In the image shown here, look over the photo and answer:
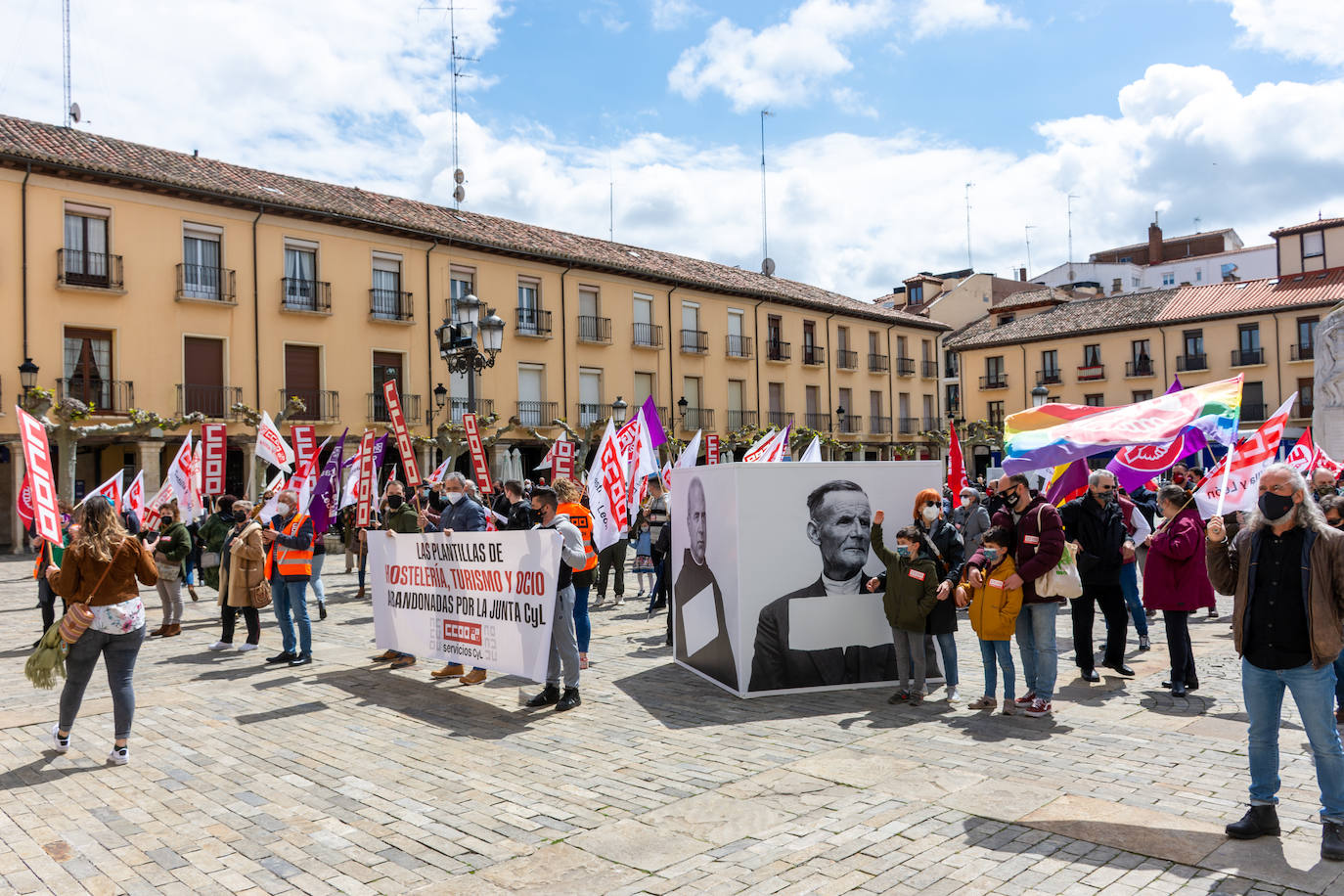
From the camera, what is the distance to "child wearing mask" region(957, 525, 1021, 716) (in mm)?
6793

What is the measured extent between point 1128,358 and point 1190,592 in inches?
1722

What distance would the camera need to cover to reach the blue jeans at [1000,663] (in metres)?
6.84

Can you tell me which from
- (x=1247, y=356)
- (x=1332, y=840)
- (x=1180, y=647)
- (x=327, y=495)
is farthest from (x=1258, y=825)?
(x=1247, y=356)

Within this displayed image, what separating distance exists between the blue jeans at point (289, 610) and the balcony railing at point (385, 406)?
20302mm

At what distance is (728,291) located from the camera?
1528 inches

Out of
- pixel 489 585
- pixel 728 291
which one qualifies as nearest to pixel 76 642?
pixel 489 585

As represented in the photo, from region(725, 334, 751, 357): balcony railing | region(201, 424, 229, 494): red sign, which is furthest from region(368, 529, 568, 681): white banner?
region(725, 334, 751, 357): balcony railing

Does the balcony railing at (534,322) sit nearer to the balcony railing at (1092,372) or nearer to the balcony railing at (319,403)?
the balcony railing at (319,403)

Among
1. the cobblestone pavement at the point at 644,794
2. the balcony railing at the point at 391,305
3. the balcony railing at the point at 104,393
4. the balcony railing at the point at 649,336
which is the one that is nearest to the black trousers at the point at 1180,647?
the cobblestone pavement at the point at 644,794

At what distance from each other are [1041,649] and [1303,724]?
95.4 inches

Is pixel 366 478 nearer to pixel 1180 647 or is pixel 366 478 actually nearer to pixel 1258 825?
pixel 1180 647

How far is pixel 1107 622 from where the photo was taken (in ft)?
26.6

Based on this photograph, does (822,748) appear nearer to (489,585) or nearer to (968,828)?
(968,828)

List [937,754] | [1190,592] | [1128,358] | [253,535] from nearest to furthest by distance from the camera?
[937,754], [1190,592], [253,535], [1128,358]
